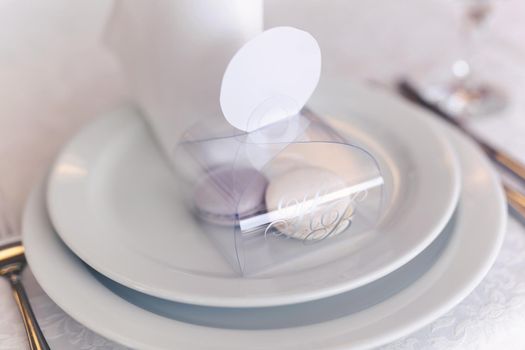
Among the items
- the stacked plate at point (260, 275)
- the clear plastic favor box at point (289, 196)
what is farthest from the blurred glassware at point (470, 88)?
the clear plastic favor box at point (289, 196)

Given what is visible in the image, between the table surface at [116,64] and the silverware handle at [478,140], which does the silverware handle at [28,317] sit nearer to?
the table surface at [116,64]

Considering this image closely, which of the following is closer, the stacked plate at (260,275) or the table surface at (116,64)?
the stacked plate at (260,275)

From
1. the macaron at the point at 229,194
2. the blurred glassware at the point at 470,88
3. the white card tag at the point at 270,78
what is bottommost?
the blurred glassware at the point at 470,88

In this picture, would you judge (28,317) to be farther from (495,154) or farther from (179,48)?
(495,154)

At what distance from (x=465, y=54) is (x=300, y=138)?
17.0 inches

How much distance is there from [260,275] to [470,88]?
461 mm

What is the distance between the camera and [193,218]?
53cm

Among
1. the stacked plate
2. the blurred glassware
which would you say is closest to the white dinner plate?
the stacked plate

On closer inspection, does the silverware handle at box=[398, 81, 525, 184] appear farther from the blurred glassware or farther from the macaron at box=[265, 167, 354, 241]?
the macaron at box=[265, 167, 354, 241]

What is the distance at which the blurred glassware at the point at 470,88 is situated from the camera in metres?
0.74

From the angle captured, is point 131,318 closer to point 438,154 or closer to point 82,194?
point 82,194

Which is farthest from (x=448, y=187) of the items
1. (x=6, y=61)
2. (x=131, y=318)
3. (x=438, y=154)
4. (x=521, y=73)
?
(x=6, y=61)

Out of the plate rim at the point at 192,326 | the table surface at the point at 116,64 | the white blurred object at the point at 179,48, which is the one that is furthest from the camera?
the table surface at the point at 116,64

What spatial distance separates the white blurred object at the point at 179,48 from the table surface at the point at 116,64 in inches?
6.7
